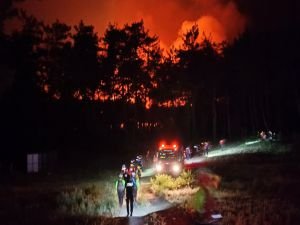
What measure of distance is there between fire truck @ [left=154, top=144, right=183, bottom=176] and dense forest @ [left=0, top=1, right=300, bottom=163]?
40.2 ft

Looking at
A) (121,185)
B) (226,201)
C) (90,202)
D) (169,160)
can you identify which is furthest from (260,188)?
(169,160)

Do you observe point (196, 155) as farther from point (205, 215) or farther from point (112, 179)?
point (205, 215)

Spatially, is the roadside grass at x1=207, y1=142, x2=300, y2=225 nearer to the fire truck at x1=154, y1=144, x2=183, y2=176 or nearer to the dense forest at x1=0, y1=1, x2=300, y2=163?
the fire truck at x1=154, y1=144, x2=183, y2=176

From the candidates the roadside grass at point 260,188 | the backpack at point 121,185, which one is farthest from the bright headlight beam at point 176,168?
the backpack at point 121,185

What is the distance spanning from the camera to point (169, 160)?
131ft

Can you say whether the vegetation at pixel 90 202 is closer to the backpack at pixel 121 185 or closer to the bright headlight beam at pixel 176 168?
the backpack at pixel 121 185

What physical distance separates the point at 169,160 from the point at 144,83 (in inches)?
1399

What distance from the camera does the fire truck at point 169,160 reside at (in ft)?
129

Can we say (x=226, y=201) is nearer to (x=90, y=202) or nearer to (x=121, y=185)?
(x=121, y=185)

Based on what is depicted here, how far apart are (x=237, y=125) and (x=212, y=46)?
803 inches

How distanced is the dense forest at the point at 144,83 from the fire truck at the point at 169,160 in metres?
12.2

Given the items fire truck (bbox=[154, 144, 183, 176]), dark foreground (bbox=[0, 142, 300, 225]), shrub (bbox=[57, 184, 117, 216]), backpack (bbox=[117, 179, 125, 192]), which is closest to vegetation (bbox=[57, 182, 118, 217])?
shrub (bbox=[57, 184, 117, 216])

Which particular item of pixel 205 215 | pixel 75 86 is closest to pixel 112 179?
pixel 205 215

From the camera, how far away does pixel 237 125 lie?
3580 inches
